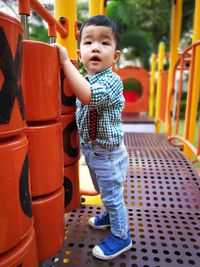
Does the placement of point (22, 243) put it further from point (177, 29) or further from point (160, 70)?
point (160, 70)

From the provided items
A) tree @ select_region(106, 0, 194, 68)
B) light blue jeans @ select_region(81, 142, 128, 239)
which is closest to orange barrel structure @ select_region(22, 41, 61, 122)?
light blue jeans @ select_region(81, 142, 128, 239)

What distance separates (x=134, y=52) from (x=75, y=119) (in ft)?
36.5

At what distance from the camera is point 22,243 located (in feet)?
1.94

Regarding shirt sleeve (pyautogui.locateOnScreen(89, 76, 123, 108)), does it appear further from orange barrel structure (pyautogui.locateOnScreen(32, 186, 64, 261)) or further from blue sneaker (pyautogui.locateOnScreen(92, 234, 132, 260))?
blue sneaker (pyautogui.locateOnScreen(92, 234, 132, 260))

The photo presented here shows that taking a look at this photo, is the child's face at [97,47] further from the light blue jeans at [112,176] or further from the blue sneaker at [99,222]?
the blue sneaker at [99,222]

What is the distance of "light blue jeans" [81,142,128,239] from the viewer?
977mm

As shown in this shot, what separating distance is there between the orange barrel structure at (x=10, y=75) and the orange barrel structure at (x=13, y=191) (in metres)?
0.03

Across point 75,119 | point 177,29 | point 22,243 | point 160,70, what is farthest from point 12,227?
point 160,70

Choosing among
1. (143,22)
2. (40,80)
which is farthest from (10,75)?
(143,22)

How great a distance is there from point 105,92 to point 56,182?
1.13ft

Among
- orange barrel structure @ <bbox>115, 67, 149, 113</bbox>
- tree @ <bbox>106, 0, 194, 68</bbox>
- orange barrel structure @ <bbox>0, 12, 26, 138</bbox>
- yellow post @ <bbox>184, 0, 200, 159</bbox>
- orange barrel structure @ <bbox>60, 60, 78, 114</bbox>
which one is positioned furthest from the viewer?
tree @ <bbox>106, 0, 194, 68</bbox>

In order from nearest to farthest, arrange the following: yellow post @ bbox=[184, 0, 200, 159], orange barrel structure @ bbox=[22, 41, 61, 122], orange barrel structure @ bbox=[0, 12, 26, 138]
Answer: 1. orange barrel structure @ bbox=[0, 12, 26, 138]
2. orange barrel structure @ bbox=[22, 41, 61, 122]
3. yellow post @ bbox=[184, 0, 200, 159]

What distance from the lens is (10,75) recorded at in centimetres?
50

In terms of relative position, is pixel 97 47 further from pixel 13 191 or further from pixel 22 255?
pixel 22 255
